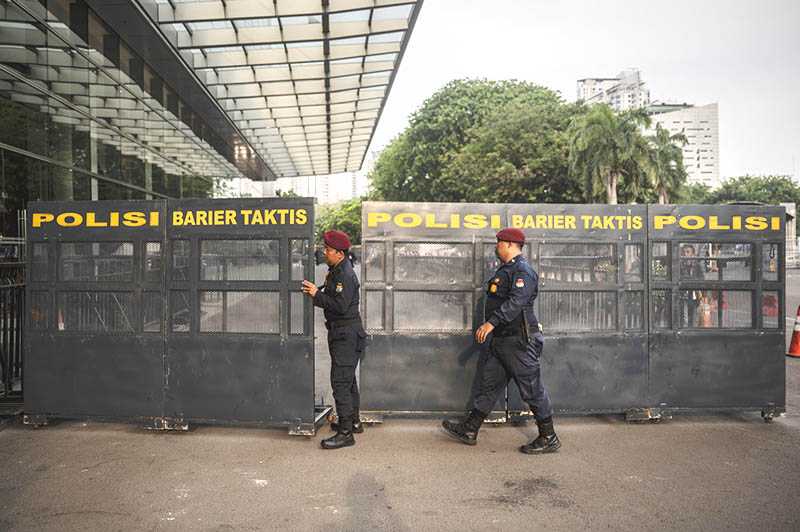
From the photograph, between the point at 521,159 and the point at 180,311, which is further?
the point at 521,159

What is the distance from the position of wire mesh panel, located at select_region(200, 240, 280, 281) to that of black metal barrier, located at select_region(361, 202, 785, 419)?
0.88 meters

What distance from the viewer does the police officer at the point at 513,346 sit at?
15.7 feet

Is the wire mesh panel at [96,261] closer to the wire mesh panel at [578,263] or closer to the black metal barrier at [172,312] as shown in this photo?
the black metal barrier at [172,312]

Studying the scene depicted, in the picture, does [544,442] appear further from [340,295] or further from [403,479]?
[340,295]

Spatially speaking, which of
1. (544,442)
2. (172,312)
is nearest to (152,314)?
(172,312)

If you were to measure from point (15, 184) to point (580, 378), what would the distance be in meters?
9.88

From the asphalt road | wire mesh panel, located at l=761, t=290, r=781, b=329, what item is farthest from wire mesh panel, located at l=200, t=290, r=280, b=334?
wire mesh panel, located at l=761, t=290, r=781, b=329

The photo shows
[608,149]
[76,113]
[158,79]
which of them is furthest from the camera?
[608,149]

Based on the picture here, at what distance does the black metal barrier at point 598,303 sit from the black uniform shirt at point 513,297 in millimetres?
587

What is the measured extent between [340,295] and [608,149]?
26218mm

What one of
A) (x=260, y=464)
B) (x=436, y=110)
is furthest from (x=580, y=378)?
(x=436, y=110)

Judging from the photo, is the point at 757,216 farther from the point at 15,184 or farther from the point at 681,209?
the point at 15,184

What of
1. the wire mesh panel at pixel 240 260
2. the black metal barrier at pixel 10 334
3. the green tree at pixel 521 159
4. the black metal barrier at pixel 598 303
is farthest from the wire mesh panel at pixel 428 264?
the green tree at pixel 521 159

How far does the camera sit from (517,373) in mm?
4828
